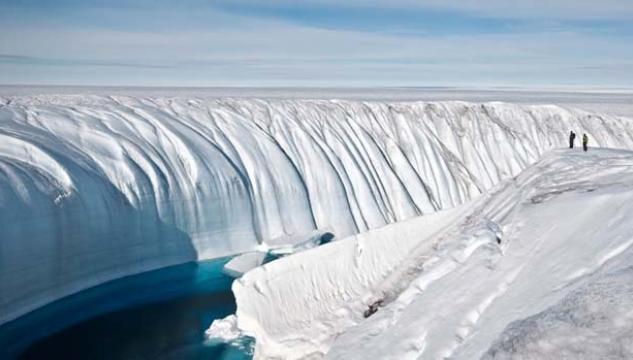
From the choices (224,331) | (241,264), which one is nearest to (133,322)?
(224,331)

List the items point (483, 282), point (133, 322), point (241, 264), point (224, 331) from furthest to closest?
point (241, 264)
point (133, 322)
point (224, 331)
point (483, 282)

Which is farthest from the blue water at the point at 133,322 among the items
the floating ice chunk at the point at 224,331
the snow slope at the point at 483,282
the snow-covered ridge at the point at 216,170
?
the snow slope at the point at 483,282

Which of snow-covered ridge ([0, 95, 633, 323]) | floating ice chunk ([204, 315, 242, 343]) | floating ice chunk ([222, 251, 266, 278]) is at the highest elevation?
snow-covered ridge ([0, 95, 633, 323])

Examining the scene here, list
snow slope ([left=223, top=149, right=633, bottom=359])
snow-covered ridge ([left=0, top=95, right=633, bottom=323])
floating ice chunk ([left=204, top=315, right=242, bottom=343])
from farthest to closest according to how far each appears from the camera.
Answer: snow-covered ridge ([left=0, top=95, right=633, bottom=323]), floating ice chunk ([left=204, top=315, right=242, bottom=343]), snow slope ([left=223, top=149, right=633, bottom=359])

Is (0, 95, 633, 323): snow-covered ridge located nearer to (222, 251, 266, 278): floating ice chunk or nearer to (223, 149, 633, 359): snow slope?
(222, 251, 266, 278): floating ice chunk

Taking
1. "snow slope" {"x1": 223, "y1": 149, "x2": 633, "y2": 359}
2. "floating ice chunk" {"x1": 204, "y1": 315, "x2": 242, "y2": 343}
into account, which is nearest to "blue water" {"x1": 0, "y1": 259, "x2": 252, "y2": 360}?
"floating ice chunk" {"x1": 204, "y1": 315, "x2": 242, "y2": 343}

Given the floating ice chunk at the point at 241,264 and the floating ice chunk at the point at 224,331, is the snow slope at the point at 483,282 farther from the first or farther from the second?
the floating ice chunk at the point at 241,264

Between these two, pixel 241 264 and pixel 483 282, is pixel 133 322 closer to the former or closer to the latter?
pixel 241 264
